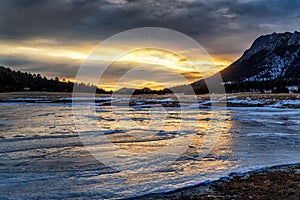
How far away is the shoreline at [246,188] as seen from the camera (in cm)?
586

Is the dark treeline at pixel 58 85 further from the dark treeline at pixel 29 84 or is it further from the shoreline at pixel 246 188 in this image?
the shoreline at pixel 246 188

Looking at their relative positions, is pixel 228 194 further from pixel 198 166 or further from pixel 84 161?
pixel 84 161

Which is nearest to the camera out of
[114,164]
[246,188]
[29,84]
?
[246,188]

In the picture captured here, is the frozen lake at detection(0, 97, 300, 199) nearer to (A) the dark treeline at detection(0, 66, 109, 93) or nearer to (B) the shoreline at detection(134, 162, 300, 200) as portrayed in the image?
(B) the shoreline at detection(134, 162, 300, 200)

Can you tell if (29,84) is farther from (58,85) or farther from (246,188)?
(246,188)

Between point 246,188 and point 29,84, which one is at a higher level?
point 29,84

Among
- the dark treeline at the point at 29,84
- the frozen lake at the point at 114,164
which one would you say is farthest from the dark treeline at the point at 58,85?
the frozen lake at the point at 114,164

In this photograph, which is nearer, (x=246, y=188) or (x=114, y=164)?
(x=246, y=188)

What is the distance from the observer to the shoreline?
586 cm

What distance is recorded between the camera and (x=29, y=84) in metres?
164

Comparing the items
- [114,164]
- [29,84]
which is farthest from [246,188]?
[29,84]

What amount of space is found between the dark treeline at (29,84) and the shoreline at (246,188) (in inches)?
6023

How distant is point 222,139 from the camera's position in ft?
44.9

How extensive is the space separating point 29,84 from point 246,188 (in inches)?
6819
